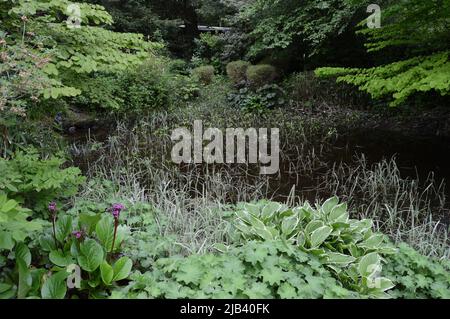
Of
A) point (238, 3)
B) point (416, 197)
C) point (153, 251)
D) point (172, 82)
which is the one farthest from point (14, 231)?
point (238, 3)

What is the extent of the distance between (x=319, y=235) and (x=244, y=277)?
672 mm

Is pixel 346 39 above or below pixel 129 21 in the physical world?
below

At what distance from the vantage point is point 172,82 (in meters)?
8.80

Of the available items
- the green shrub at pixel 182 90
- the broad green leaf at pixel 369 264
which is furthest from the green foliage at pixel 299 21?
the broad green leaf at pixel 369 264

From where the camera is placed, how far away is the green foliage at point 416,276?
7.73 ft

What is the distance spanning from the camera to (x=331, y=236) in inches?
109

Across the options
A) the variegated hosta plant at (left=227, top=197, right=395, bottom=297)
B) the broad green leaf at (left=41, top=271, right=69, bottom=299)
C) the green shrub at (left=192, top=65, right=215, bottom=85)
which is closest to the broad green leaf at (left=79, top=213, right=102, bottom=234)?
the broad green leaf at (left=41, top=271, right=69, bottom=299)

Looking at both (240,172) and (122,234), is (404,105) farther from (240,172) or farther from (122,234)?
(122,234)

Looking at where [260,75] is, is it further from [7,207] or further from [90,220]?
[7,207]

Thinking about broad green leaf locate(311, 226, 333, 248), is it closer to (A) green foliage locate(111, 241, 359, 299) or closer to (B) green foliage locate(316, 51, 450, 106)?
(A) green foliage locate(111, 241, 359, 299)

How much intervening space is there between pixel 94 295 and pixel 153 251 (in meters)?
0.49

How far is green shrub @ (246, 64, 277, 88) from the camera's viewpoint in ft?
30.8

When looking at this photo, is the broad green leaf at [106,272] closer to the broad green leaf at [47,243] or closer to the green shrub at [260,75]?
the broad green leaf at [47,243]
